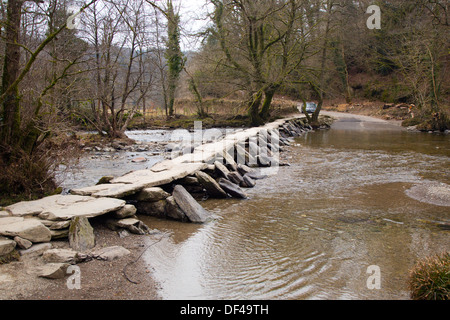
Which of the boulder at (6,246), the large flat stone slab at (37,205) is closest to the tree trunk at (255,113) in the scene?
the large flat stone slab at (37,205)

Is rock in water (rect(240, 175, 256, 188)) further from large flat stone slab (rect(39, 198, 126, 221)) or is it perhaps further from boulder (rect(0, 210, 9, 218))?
boulder (rect(0, 210, 9, 218))

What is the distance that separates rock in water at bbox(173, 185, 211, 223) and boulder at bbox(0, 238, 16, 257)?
8.05 ft

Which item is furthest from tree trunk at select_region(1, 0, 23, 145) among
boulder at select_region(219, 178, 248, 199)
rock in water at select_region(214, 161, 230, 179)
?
rock in water at select_region(214, 161, 230, 179)

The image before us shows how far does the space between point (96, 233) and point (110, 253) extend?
2.41 ft

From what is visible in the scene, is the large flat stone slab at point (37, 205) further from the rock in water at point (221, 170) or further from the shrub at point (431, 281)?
the shrub at point (431, 281)

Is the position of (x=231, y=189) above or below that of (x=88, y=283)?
above

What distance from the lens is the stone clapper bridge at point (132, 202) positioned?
→ 13.4 feet

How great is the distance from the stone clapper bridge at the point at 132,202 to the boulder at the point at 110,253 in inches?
8.1

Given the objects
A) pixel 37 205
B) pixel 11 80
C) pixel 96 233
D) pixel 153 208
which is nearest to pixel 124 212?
pixel 96 233

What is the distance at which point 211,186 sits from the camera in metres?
6.91

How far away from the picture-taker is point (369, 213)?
5832 millimetres

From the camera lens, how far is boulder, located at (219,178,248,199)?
6.98 m

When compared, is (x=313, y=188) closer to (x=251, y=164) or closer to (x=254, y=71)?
(x=251, y=164)

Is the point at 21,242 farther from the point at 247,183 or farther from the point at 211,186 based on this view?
the point at 247,183
